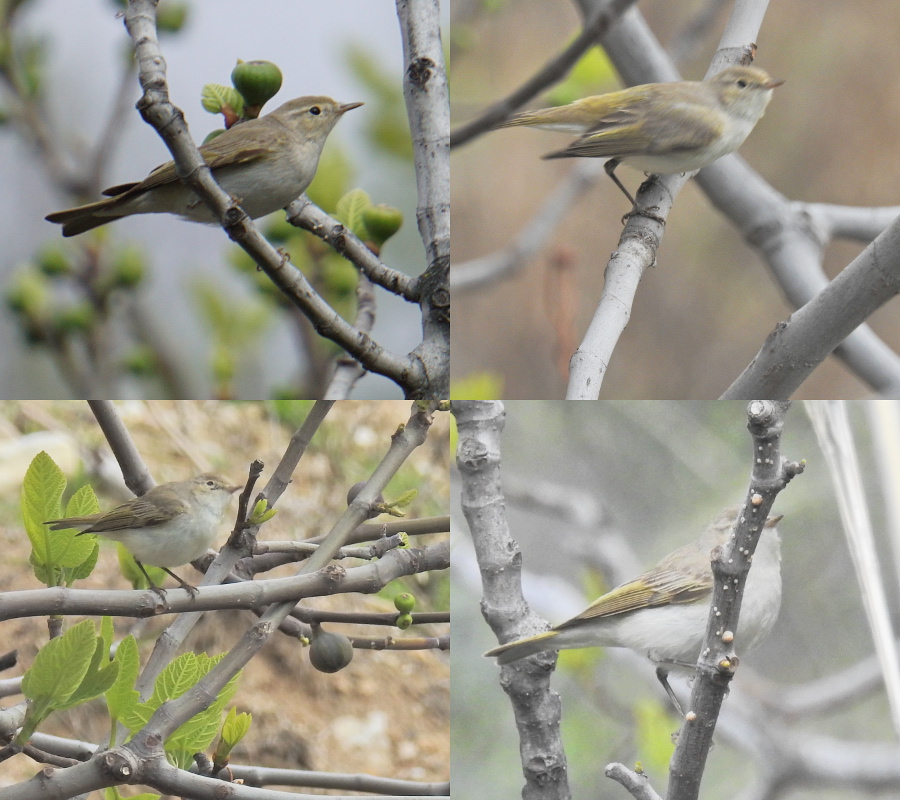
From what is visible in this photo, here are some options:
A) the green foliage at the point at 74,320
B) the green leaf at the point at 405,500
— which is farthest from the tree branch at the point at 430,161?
the green foliage at the point at 74,320

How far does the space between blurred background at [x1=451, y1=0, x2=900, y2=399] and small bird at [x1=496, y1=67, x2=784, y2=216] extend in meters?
0.16

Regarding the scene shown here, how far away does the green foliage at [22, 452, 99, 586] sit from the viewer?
28.3 inches

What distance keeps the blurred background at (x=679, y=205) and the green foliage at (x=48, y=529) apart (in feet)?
1.27

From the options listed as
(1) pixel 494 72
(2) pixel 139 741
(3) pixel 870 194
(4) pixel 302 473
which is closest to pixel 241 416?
(4) pixel 302 473

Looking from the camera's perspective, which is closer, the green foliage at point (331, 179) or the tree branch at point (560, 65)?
the tree branch at point (560, 65)

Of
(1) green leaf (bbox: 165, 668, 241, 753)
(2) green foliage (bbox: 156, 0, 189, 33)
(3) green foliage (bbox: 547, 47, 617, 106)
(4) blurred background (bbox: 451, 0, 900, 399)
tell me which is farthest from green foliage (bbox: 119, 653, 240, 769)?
(3) green foliage (bbox: 547, 47, 617, 106)

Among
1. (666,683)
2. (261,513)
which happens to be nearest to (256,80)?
(261,513)

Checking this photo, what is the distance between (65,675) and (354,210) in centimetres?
43

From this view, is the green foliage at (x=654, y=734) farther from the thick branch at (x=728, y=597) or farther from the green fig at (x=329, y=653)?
the green fig at (x=329, y=653)

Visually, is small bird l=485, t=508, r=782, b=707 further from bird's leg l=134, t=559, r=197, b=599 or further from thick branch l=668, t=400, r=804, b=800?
bird's leg l=134, t=559, r=197, b=599

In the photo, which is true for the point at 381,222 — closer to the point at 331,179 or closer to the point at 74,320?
the point at 331,179

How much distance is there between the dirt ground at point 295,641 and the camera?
2.98ft

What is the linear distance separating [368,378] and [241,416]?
23 centimetres

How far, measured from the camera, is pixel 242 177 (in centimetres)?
64
